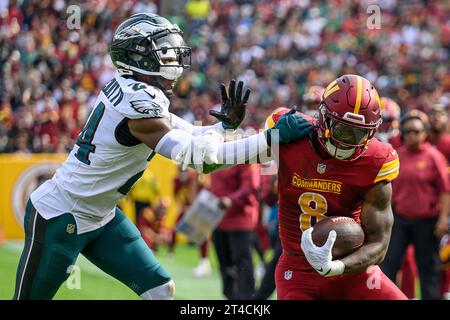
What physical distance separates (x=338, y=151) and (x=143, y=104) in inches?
37.4

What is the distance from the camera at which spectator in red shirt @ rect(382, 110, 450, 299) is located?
746 centimetres

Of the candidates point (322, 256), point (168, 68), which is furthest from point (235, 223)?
point (322, 256)

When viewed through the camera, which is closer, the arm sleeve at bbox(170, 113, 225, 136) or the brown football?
the brown football

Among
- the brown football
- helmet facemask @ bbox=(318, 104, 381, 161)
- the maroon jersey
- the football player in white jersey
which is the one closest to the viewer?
the brown football

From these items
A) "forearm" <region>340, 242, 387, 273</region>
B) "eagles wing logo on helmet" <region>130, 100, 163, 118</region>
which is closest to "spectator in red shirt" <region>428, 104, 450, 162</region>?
"forearm" <region>340, 242, 387, 273</region>

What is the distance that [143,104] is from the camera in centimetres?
417

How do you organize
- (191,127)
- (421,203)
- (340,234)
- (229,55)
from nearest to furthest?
(340,234) → (191,127) → (421,203) → (229,55)

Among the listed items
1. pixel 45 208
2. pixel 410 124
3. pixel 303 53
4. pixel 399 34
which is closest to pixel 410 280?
pixel 410 124

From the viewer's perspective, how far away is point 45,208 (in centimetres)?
455

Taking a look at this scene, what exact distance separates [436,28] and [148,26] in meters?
17.0

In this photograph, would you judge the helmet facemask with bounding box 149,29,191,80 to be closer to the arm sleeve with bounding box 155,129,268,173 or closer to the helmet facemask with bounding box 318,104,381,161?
the arm sleeve with bounding box 155,129,268,173

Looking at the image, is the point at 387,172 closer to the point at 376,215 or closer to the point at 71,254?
the point at 376,215

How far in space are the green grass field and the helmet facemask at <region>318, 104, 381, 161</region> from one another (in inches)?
140

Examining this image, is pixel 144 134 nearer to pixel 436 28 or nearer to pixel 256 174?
pixel 256 174
